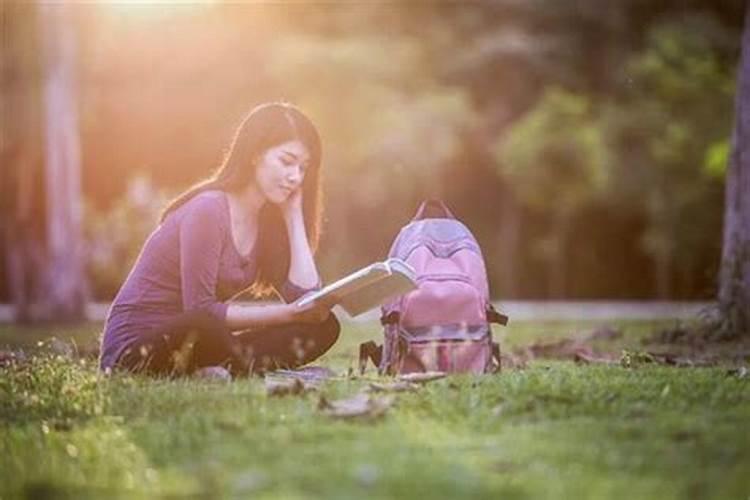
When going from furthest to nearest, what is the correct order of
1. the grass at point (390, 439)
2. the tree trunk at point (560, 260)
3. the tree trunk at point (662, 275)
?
1. the tree trunk at point (560, 260)
2. the tree trunk at point (662, 275)
3. the grass at point (390, 439)

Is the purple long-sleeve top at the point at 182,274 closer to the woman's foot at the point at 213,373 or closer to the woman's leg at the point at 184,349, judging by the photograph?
the woman's leg at the point at 184,349

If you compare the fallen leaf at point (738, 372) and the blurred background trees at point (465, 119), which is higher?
the blurred background trees at point (465, 119)

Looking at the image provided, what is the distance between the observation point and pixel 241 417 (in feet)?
20.4

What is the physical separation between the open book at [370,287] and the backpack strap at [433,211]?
1030 mm

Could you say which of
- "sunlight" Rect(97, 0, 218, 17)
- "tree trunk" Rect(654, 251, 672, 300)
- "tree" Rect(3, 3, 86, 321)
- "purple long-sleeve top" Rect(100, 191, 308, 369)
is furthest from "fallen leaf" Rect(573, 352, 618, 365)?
"sunlight" Rect(97, 0, 218, 17)

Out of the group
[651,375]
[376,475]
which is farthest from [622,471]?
[651,375]

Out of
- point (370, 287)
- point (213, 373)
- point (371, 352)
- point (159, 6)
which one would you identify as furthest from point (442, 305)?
point (159, 6)

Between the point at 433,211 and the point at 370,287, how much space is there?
1.32 metres

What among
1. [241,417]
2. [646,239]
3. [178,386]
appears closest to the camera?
[241,417]

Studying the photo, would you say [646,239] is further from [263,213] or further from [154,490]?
[154,490]

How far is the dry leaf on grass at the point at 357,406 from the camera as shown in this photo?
20.3ft

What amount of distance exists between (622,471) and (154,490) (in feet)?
5.11

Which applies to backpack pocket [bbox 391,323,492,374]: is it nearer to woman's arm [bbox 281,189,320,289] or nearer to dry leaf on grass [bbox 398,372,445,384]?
dry leaf on grass [bbox 398,372,445,384]

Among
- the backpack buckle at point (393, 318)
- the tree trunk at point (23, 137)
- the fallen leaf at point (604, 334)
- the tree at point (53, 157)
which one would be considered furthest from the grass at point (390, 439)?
the tree trunk at point (23, 137)
